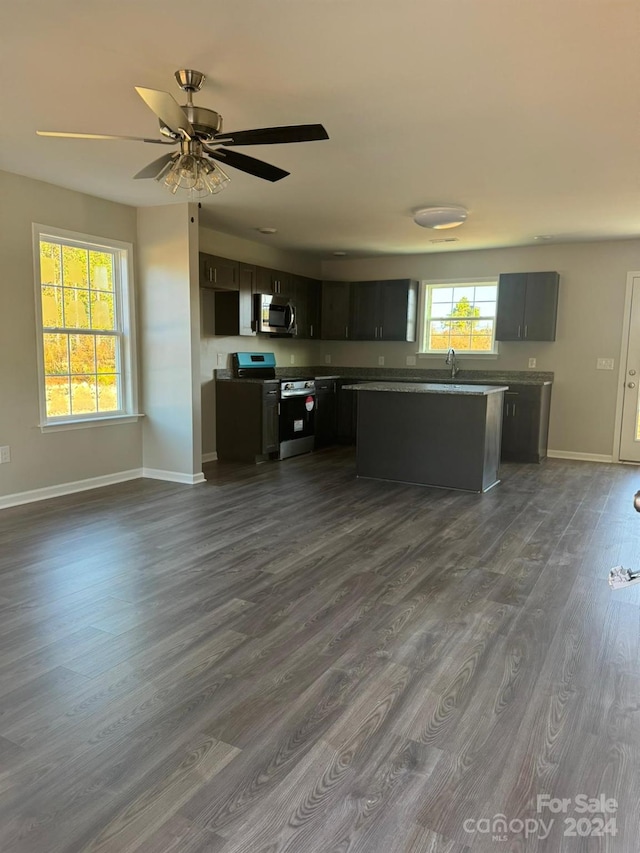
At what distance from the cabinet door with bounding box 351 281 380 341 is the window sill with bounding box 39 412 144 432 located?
133 inches

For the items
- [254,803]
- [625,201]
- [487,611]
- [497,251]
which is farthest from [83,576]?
[497,251]

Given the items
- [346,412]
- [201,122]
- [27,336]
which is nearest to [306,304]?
[346,412]

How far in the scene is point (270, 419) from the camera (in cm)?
615

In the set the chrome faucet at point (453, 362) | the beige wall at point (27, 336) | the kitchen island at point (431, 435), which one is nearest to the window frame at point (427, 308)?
the chrome faucet at point (453, 362)

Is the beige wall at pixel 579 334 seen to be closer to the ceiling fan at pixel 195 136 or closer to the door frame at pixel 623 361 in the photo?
the door frame at pixel 623 361

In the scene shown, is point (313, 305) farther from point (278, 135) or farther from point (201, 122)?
point (278, 135)

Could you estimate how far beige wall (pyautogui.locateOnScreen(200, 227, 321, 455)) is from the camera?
6.08 m

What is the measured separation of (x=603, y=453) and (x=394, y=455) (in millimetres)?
2904

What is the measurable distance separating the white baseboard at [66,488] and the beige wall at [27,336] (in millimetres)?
43

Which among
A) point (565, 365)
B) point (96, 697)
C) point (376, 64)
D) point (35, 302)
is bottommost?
point (96, 697)

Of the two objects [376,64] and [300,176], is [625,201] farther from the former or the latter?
[376,64]

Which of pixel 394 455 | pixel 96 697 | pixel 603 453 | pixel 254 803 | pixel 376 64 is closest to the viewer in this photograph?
pixel 254 803

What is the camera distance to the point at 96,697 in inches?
77.6

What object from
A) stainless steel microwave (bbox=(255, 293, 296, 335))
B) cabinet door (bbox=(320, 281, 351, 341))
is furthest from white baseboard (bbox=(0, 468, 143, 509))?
cabinet door (bbox=(320, 281, 351, 341))
